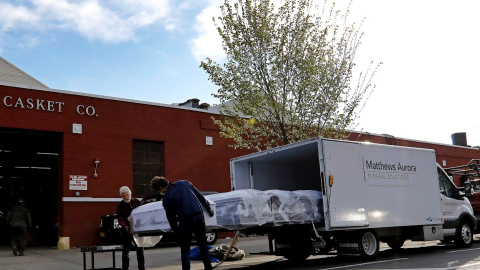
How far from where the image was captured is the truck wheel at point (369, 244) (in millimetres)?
11219

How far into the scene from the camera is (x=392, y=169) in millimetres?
11969

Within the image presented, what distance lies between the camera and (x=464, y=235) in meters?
14.2

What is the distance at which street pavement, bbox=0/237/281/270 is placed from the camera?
40.5 feet

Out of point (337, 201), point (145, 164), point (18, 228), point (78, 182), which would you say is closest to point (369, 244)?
point (337, 201)

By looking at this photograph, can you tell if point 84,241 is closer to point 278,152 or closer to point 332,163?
point 278,152

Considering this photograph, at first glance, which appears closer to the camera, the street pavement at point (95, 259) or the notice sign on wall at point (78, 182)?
the street pavement at point (95, 259)

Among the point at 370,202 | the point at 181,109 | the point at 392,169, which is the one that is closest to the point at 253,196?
the point at 370,202

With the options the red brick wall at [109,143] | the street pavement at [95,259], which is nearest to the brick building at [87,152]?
the red brick wall at [109,143]

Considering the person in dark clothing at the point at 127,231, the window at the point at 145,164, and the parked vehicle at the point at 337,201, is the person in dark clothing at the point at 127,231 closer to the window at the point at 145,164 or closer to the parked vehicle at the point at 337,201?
the parked vehicle at the point at 337,201

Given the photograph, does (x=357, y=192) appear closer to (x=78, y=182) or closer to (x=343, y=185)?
(x=343, y=185)

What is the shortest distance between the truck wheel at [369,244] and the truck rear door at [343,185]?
1.83 ft

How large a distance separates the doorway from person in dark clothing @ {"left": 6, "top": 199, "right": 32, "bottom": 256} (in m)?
2.63

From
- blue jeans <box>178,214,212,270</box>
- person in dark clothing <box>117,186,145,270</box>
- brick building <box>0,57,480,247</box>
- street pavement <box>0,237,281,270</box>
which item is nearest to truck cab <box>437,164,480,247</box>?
street pavement <box>0,237,281,270</box>

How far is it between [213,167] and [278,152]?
993 centimetres
